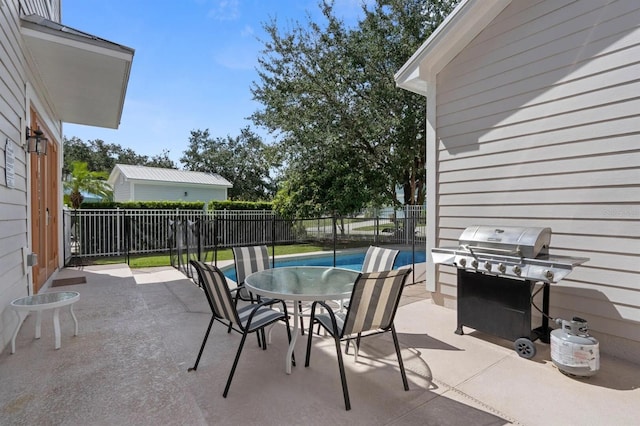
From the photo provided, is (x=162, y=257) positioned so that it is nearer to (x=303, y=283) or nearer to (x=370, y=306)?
(x=303, y=283)

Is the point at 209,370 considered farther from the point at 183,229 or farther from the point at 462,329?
the point at 183,229

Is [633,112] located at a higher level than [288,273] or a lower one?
higher

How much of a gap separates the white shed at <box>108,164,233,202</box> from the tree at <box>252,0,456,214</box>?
203 inches

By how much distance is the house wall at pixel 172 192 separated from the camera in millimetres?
15113

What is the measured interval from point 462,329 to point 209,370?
267 cm

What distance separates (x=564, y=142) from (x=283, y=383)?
11.7 feet

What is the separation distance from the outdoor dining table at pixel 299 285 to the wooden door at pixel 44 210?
11.6 feet

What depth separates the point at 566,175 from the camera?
11.1 feet

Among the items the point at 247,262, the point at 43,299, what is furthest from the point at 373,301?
the point at 43,299

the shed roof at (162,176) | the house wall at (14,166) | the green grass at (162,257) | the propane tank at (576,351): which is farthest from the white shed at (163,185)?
the propane tank at (576,351)

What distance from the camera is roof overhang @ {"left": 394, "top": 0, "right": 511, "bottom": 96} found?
3938mm

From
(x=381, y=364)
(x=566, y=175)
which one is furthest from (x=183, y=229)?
(x=566, y=175)

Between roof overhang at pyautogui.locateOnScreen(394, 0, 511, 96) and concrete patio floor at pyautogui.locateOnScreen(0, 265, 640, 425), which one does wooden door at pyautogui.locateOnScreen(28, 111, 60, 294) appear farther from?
roof overhang at pyautogui.locateOnScreen(394, 0, 511, 96)

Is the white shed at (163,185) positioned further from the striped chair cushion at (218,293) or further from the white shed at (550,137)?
the striped chair cushion at (218,293)
